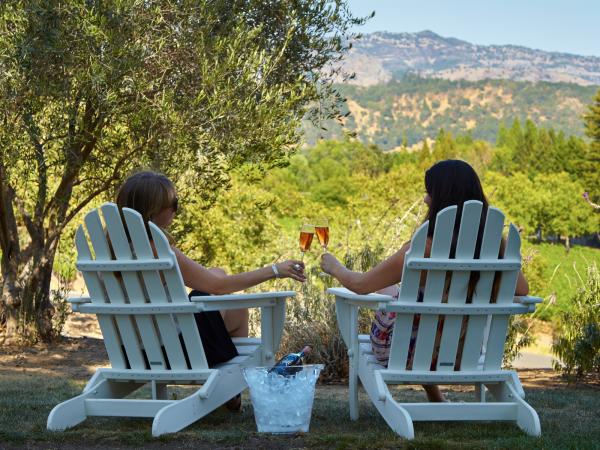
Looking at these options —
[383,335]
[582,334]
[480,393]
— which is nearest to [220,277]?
[383,335]

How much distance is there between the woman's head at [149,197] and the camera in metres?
4.21

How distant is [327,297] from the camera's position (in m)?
7.98

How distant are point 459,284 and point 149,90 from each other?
4596 millimetres

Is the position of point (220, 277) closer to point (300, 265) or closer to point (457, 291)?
point (300, 265)

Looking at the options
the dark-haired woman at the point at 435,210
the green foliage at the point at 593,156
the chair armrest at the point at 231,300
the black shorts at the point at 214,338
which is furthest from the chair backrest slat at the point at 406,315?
the green foliage at the point at 593,156

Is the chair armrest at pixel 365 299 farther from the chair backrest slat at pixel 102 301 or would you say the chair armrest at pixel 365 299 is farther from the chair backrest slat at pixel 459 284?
the chair backrest slat at pixel 102 301

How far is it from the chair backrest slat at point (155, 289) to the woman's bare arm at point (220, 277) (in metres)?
0.20

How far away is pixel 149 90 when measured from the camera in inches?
305

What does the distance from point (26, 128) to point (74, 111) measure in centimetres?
46

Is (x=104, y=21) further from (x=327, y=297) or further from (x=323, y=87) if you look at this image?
(x=327, y=297)

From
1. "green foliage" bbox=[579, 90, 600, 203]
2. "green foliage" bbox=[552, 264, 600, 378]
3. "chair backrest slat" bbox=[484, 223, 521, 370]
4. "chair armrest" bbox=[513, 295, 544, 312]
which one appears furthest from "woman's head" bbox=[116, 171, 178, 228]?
"green foliage" bbox=[579, 90, 600, 203]

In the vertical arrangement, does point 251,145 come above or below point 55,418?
above

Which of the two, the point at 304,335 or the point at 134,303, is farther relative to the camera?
the point at 304,335

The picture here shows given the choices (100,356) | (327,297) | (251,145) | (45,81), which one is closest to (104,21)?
(45,81)
